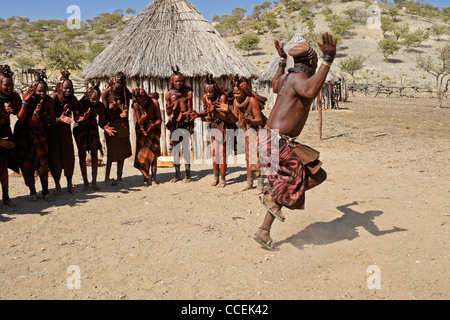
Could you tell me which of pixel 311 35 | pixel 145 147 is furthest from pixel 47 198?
pixel 311 35

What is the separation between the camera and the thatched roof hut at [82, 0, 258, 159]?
25.1ft

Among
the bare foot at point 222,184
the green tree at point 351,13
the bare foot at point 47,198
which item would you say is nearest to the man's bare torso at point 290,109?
the bare foot at point 222,184

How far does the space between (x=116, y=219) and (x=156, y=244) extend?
3.25 ft

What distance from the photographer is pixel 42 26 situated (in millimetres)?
56156

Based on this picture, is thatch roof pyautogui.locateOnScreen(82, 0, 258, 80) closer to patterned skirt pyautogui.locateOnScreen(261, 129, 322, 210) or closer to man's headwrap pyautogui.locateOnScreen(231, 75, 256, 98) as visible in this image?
man's headwrap pyautogui.locateOnScreen(231, 75, 256, 98)

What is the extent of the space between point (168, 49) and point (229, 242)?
540cm

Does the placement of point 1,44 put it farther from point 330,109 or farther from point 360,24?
point 360,24

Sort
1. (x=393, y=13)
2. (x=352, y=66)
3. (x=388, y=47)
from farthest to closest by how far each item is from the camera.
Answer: (x=393, y=13) < (x=388, y=47) < (x=352, y=66)

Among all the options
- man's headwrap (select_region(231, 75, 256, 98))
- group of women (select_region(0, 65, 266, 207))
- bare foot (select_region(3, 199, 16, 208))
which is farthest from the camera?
man's headwrap (select_region(231, 75, 256, 98))

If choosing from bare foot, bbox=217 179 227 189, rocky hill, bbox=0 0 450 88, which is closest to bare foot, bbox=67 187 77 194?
bare foot, bbox=217 179 227 189

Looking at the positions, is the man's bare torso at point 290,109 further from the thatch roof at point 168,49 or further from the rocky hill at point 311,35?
the rocky hill at point 311,35

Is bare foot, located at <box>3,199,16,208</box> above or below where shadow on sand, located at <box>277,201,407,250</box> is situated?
above

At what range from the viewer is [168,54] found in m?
7.81

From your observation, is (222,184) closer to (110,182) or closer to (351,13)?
(110,182)
